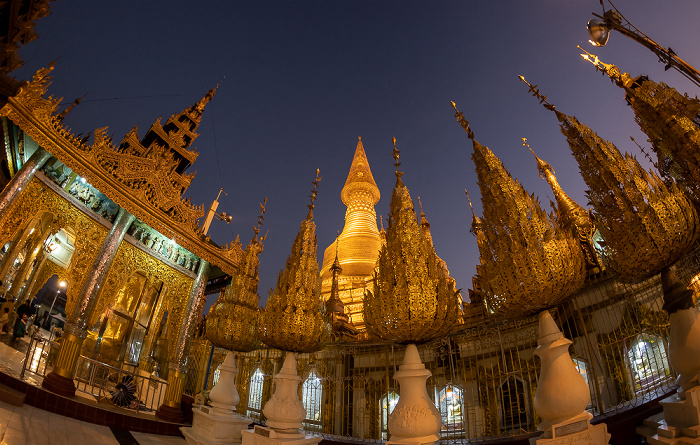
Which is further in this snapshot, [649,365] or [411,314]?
[649,365]

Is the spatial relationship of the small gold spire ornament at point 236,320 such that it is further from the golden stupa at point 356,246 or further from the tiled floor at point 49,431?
the golden stupa at point 356,246

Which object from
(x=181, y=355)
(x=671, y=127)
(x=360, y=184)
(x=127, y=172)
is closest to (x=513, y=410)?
(x=671, y=127)

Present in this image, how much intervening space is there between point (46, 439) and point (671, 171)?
8.05m

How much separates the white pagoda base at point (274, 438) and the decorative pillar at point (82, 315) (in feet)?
15.3

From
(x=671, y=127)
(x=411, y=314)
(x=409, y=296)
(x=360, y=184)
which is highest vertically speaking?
(x=360, y=184)

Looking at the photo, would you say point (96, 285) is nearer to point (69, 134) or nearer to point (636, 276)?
point (69, 134)

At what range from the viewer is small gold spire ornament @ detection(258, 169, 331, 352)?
4660 mm

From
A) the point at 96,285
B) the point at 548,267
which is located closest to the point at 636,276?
the point at 548,267

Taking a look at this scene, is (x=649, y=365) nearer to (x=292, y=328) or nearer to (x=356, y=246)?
(x=292, y=328)

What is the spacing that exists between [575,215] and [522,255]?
972 centimetres

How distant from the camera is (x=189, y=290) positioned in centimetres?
1050

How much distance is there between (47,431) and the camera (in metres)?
4.63

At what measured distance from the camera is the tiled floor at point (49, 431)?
4031mm

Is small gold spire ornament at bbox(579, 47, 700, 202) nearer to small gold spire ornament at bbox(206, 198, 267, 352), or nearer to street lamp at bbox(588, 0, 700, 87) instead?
street lamp at bbox(588, 0, 700, 87)
